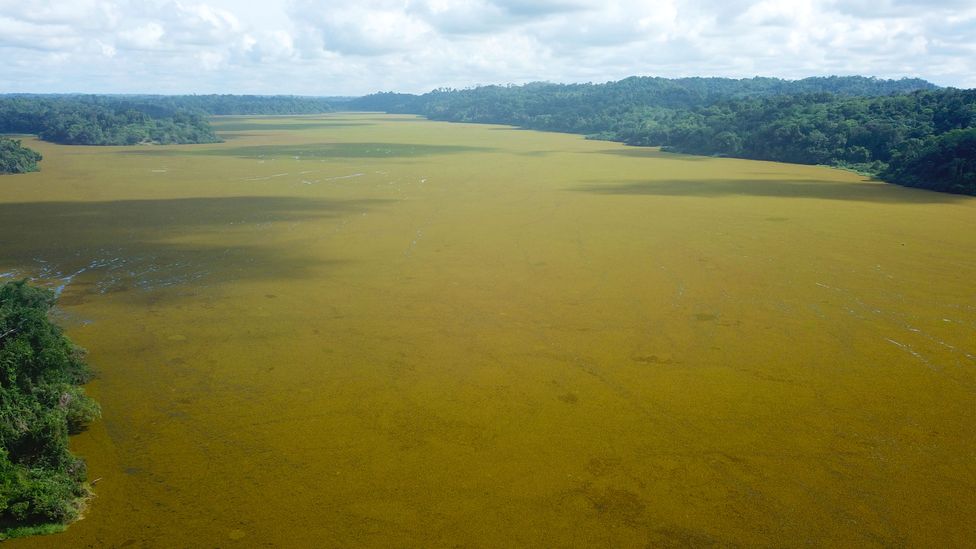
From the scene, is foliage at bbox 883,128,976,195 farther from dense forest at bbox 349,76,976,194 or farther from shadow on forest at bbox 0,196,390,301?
shadow on forest at bbox 0,196,390,301

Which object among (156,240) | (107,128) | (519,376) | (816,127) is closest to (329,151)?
(107,128)

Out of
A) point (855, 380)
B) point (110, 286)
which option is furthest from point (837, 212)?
point (110, 286)

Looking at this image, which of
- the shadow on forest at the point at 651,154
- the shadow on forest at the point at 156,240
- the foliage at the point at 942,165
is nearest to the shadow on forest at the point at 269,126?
the shadow on forest at the point at 651,154

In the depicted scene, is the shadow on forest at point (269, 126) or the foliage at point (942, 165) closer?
the foliage at point (942, 165)

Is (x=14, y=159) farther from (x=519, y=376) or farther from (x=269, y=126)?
(x=269, y=126)

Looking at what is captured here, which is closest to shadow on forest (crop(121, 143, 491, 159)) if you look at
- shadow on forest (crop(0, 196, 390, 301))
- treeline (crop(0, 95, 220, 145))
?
treeline (crop(0, 95, 220, 145))

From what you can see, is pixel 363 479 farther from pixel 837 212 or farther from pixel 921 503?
pixel 837 212

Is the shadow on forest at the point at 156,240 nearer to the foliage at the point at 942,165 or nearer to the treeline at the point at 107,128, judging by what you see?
the foliage at the point at 942,165
